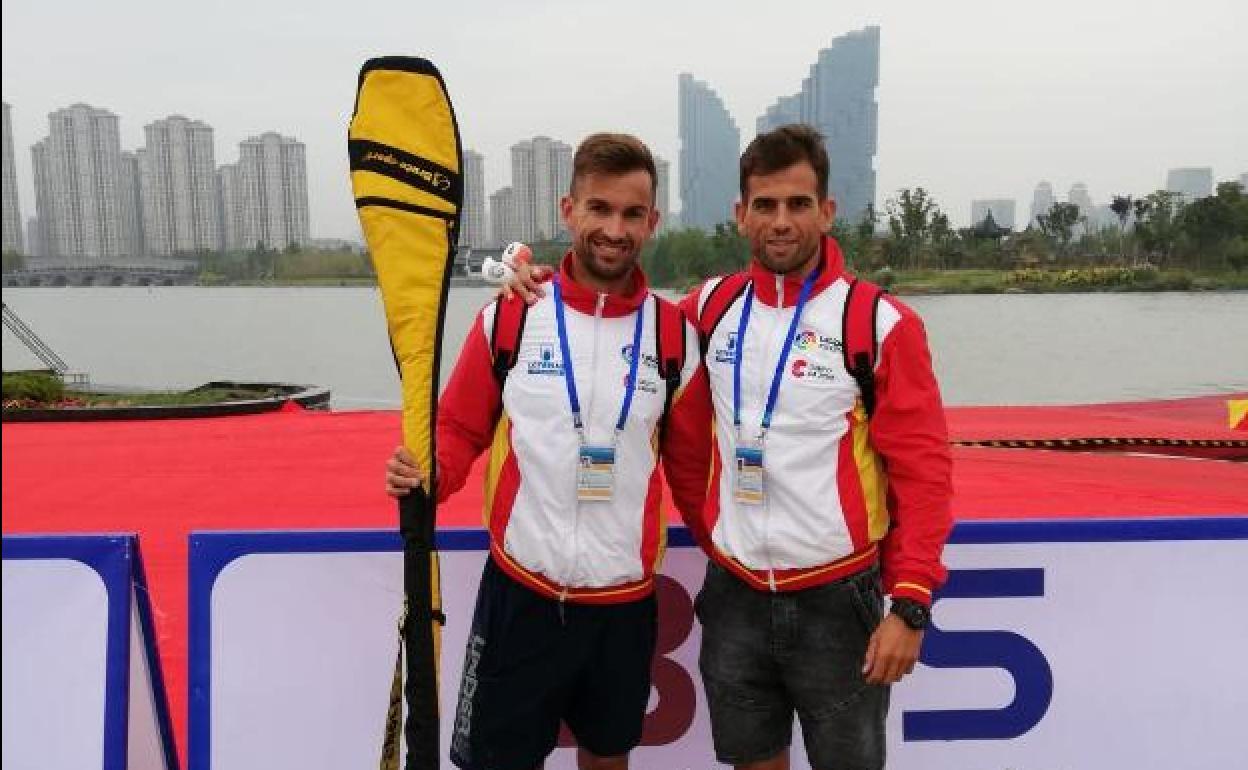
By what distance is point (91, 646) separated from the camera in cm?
205

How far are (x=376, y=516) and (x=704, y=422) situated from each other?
366cm

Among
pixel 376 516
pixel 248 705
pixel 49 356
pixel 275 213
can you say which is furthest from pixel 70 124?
pixel 248 705

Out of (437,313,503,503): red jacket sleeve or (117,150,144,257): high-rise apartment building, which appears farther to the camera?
(117,150,144,257): high-rise apartment building

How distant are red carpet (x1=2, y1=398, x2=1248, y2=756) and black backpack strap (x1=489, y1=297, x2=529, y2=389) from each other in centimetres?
194

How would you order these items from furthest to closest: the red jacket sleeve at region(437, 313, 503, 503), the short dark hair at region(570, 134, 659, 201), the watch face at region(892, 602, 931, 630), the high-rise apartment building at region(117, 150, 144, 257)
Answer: the high-rise apartment building at region(117, 150, 144, 257) < the red jacket sleeve at region(437, 313, 503, 503) < the short dark hair at region(570, 134, 659, 201) < the watch face at region(892, 602, 931, 630)

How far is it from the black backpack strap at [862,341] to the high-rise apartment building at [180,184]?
55.7 metres

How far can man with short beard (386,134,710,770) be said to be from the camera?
6.51 feet

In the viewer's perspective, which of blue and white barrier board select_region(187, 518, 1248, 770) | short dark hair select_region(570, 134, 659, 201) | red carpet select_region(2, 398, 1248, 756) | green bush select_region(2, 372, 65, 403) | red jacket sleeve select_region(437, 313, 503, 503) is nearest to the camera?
short dark hair select_region(570, 134, 659, 201)

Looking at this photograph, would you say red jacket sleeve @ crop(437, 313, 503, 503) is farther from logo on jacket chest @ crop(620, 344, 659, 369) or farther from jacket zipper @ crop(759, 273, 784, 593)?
jacket zipper @ crop(759, 273, 784, 593)

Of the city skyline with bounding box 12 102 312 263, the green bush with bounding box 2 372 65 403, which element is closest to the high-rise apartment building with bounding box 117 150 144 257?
the city skyline with bounding box 12 102 312 263

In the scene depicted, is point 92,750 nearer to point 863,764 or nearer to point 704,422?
point 704,422

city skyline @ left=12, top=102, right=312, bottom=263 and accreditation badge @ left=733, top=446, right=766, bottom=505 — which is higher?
city skyline @ left=12, top=102, right=312, bottom=263

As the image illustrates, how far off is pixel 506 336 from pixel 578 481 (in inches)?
14.3

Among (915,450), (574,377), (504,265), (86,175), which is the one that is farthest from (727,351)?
(86,175)
